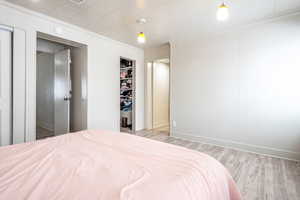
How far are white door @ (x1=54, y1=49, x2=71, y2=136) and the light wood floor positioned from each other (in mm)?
3014

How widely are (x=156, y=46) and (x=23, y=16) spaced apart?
2.97 meters

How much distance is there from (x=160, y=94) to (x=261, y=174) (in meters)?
3.51

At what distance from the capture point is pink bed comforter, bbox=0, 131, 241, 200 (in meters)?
0.75

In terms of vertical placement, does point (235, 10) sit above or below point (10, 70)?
above

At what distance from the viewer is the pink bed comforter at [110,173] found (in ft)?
2.44

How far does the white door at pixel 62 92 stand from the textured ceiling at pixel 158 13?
3.16ft

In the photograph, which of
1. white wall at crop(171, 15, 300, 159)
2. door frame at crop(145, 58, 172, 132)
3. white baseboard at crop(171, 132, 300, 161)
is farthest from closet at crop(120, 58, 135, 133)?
white baseboard at crop(171, 132, 300, 161)

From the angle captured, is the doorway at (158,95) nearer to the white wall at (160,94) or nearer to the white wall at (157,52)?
the white wall at (160,94)

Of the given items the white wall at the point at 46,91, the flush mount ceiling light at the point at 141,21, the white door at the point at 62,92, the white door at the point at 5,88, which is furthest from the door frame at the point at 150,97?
the white door at the point at 5,88

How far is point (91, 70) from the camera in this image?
10.9 feet

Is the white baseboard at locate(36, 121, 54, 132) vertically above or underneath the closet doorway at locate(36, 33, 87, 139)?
underneath

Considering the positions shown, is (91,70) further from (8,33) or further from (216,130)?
(216,130)

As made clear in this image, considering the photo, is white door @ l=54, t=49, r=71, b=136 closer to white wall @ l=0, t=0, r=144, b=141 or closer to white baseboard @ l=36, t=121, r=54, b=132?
white wall @ l=0, t=0, r=144, b=141

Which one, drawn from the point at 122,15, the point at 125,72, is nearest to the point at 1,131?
the point at 122,15
